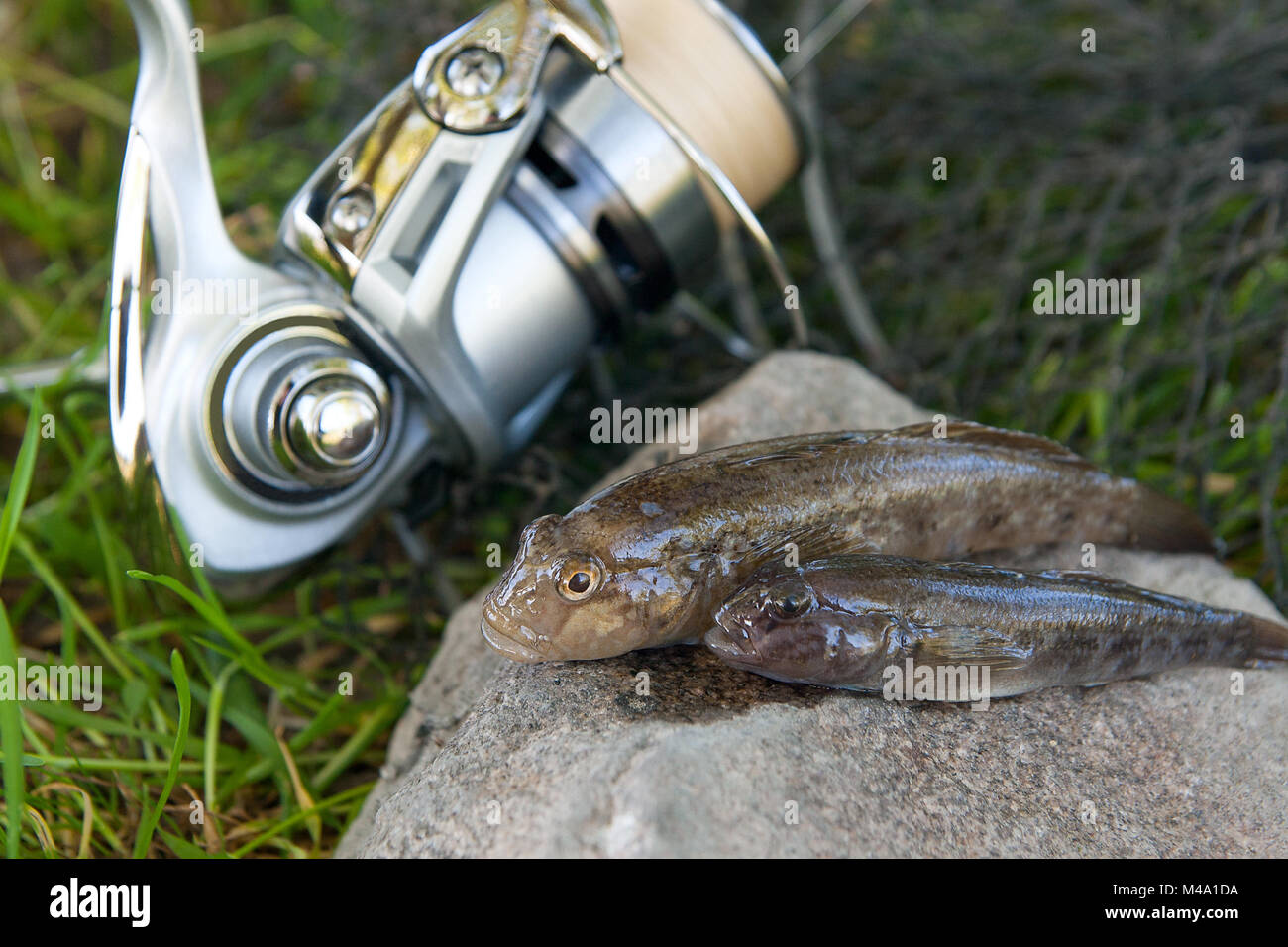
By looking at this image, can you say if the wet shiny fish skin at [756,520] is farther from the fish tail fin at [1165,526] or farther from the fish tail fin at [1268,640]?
the fish tail fin at [1268,640]

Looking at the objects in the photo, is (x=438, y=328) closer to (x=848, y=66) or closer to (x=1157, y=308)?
(x=1157, y=308)

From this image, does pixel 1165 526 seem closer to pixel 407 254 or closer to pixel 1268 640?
pixel 1268 640

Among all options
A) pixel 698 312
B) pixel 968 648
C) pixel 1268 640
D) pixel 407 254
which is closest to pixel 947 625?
pixel 968 648

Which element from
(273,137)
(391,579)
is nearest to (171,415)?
(391,579)

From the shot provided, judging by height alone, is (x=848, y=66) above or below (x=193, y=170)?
above

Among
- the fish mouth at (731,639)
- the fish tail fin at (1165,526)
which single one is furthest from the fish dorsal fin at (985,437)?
the fish mouth at (731,639)

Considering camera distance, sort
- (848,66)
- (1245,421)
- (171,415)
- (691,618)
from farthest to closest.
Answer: (848,66) → (1245,421) → (171,415) → (691,618)

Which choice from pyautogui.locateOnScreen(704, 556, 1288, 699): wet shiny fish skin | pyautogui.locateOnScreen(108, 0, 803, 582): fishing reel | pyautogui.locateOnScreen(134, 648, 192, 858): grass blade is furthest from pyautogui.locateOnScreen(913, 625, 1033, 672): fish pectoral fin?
pyautogui.locateOnScreen(134, 648, 192, 858): grass blade
